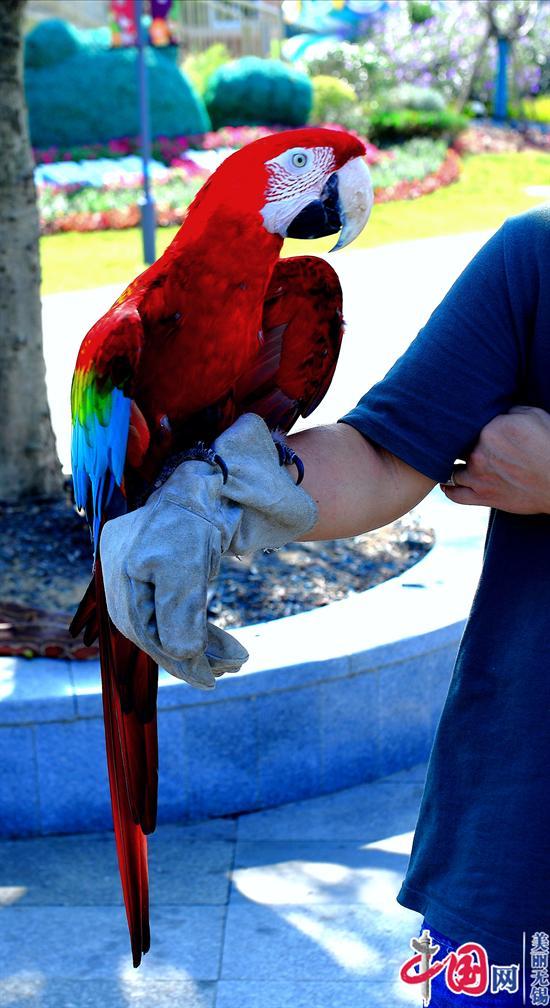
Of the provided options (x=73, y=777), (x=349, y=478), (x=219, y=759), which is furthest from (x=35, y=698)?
(x=349, y=478)

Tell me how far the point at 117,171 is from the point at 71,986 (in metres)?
12.5

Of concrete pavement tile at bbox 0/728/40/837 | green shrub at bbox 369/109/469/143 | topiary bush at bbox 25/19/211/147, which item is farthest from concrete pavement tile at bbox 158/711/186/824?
green shrub at bbox 369/109/469/143

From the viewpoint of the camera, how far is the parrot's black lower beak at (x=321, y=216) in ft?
5.38

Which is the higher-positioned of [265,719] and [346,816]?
[265,719]

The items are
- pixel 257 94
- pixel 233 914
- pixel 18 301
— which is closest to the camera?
pixel 233 914

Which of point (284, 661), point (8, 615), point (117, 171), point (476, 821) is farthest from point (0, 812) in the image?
point (117, 171)

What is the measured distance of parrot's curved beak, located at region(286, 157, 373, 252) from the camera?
64.7 inches

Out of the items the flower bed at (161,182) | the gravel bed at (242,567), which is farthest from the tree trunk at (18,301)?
the flower bed at (161,182)

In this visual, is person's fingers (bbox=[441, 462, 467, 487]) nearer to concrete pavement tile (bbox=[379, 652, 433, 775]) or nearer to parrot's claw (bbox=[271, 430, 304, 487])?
parrot's claw (bbox=[271, 430, 304, 487])

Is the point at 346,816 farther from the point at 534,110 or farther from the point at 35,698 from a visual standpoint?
the point at 534,110

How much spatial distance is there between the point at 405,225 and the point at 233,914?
10520 millimetres

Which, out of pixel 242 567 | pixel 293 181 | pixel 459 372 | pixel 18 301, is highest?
pixel 293 181

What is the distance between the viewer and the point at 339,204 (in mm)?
1665

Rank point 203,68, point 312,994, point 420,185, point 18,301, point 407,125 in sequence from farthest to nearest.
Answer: point 203,68
point 407,125
point 420,185
point 18,301
point 312,994
